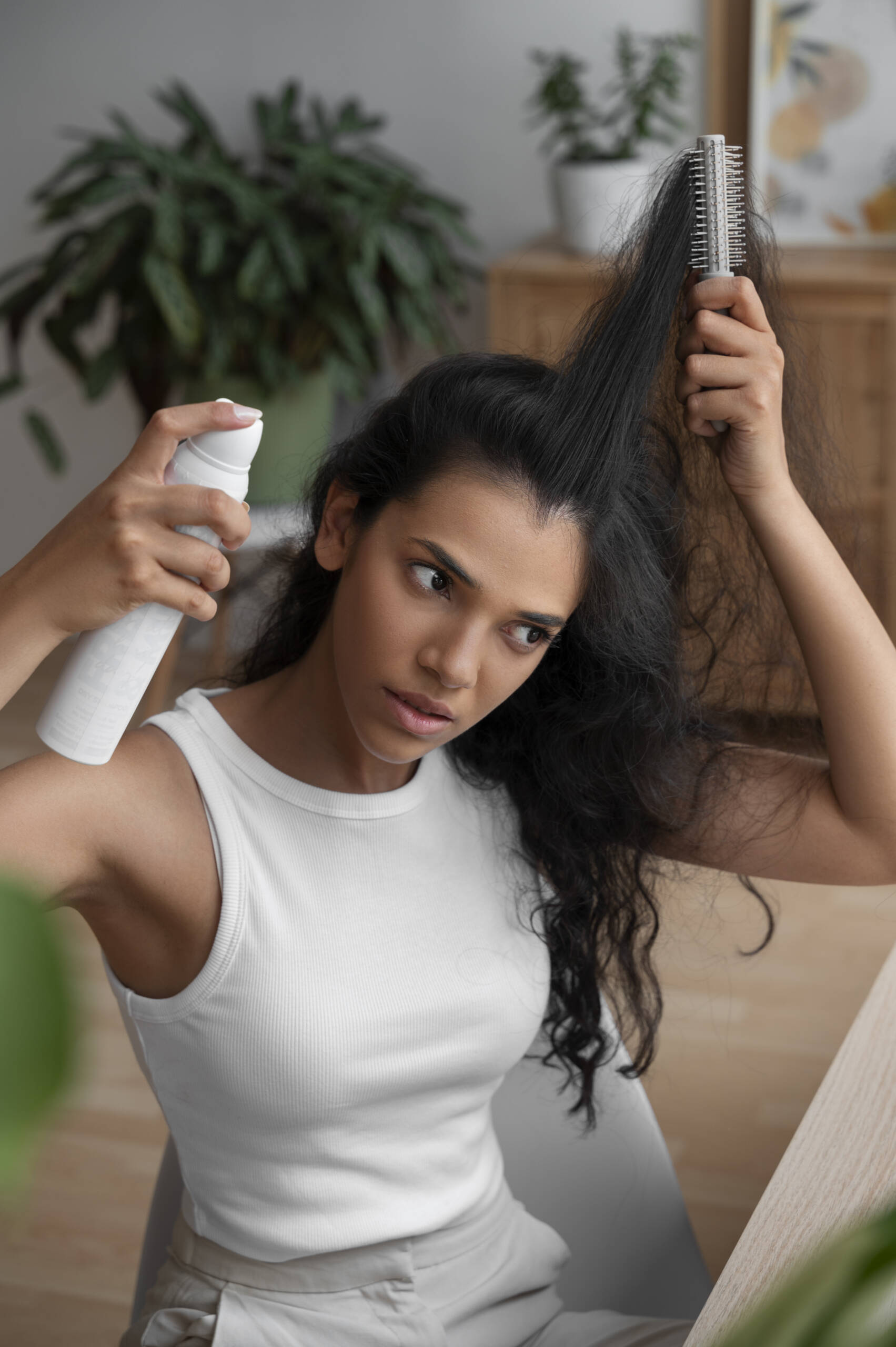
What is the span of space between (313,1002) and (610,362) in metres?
0.51

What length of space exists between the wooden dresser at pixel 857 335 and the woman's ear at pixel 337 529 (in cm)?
195

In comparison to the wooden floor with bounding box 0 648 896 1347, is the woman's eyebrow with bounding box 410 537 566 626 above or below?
above

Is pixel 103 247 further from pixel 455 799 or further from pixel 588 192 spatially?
pixel 455 799

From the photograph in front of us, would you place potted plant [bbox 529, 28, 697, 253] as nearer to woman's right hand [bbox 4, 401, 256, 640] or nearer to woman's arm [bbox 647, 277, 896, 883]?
woman's arm [bbox 647, 277, 896, 883]

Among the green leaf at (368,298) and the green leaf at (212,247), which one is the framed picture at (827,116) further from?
the green leaf at (212,247)

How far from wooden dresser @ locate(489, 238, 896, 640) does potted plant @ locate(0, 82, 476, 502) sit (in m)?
0.32

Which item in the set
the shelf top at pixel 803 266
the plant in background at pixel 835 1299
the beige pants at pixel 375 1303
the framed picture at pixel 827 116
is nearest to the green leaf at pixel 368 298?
the shelf top at pixel 803 266

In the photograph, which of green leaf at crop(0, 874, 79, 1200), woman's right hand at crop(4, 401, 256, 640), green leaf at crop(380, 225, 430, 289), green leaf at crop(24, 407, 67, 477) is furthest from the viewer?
green leaf at crop(380, 225, 430, 289)

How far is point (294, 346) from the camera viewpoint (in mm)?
3246

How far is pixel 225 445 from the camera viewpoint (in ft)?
2.32

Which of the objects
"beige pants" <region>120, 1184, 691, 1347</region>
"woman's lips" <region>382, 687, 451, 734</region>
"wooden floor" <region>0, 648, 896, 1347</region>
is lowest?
"wooden floor" <region>0, 648, 896, 1347</region>

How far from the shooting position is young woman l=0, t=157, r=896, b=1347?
882 mm

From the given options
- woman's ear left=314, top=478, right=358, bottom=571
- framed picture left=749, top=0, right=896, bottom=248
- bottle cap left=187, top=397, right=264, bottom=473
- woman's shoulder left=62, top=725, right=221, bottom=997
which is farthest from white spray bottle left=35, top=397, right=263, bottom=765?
framed picture left=749, top=0, right=896, bottom=248

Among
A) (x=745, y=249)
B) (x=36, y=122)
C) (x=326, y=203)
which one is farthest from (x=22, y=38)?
(x=745, y=249)
